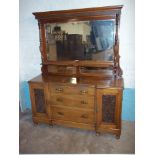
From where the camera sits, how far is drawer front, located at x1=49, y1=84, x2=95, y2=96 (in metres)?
2.21

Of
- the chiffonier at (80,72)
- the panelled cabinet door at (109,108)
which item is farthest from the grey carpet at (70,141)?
the panelled cabinet door at (109,108)

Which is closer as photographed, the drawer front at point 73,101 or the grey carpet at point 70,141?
the grey carpet at point 70,141

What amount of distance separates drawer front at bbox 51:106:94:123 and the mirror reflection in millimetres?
808

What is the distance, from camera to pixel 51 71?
2744 millimetres

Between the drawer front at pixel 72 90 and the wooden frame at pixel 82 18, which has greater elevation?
the wooden frame at pixel 82 18

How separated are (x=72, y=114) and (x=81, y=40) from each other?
3.68 feet

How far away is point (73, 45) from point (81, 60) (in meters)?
0.27

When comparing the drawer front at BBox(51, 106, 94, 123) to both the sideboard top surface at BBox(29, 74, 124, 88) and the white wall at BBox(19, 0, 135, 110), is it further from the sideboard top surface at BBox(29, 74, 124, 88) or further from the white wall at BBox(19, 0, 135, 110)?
the white wall at BBox(19, 0, 135, 110)

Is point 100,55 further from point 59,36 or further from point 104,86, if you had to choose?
point 59,36

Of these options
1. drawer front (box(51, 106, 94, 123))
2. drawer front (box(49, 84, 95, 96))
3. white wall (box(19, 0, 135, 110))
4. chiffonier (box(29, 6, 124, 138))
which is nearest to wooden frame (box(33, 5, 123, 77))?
chiffonier (box(29, 6, 124, 138))

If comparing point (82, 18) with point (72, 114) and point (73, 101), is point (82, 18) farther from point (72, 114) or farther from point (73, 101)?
point (72, 114)

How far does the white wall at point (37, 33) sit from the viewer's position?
2340 millimetres

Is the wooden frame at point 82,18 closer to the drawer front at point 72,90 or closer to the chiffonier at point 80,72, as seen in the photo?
the chiffonier at point 80,72
